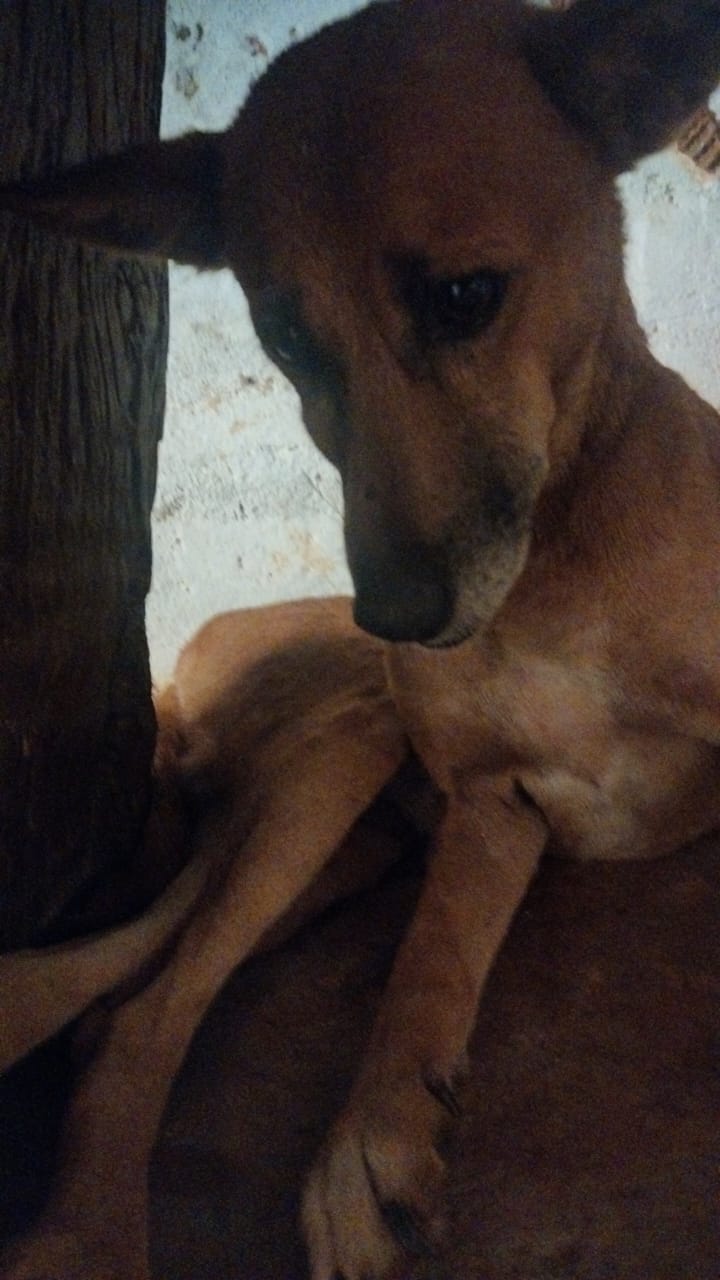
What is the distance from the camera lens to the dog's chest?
4.92 feet

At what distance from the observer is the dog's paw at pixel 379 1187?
130cm

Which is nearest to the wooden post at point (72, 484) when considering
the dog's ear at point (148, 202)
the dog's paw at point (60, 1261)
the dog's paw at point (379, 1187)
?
the dog's ear at point (148, 202)

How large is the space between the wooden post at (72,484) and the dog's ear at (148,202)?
74 mm

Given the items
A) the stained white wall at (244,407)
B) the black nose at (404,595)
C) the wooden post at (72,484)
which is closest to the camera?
the black nose at (404,595)

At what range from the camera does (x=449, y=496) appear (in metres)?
1.20

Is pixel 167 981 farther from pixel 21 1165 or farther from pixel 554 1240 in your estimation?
pixel 554 1240

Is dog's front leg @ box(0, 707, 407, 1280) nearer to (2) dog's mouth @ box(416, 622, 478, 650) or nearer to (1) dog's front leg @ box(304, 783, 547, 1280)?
(1) dog's front leg @ box(304, 783, 547, 1280)

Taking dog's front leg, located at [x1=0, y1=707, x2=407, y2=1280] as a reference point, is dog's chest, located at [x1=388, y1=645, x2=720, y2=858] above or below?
above

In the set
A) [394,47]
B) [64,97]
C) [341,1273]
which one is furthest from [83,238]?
[341,1273]

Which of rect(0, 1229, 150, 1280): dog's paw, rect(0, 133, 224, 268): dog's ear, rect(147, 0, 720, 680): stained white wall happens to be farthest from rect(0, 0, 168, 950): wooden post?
rect(147, 0, 720, 680): stained white wall

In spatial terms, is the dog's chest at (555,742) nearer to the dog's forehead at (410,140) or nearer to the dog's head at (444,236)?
the dog's head at (444,236)

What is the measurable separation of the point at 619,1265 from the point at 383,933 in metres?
0.61

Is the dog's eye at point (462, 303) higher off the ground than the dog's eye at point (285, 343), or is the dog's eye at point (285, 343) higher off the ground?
the dog's eye at point (462, 303)

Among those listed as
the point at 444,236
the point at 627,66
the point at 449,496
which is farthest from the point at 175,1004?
the point at 627,66
